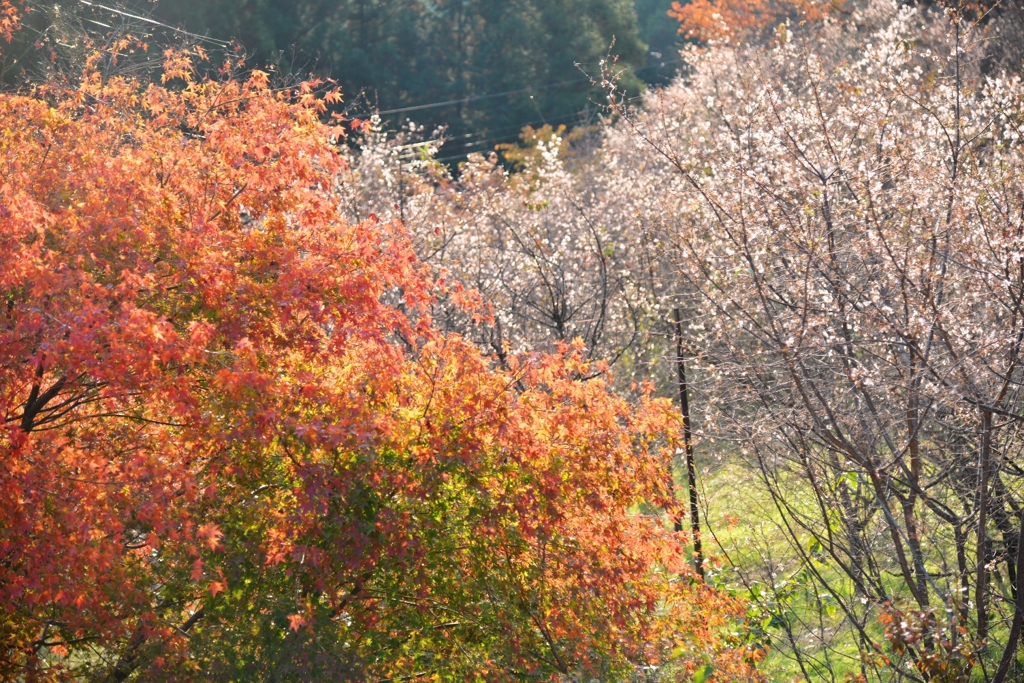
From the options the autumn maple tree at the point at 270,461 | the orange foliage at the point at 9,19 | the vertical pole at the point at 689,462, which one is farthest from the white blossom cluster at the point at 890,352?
the orange foliage at the point at 9,19

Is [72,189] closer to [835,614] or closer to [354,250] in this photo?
[354,250]

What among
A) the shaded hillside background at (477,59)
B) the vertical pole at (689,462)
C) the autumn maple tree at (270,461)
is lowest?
the autumn maple tree at (270,461)

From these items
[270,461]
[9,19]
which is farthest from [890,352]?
[9,19]

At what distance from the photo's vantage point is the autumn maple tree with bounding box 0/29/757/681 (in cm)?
585

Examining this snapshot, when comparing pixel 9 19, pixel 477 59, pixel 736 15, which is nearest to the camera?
pixel 9 19

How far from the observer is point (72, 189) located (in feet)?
22.5

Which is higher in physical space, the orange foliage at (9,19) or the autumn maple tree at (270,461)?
the orange foliage at (9,19)

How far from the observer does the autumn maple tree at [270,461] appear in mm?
5852

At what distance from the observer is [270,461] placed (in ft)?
20.7

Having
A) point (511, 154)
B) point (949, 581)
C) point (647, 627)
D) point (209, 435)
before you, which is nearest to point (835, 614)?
point (949, 581)

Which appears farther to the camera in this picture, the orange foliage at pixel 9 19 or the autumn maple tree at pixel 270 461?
the orange foliage at pixel 9 19

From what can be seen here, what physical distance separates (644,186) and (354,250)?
12.8m

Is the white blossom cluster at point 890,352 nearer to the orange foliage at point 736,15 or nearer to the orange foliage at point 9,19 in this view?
the orange foliage at point 9,19

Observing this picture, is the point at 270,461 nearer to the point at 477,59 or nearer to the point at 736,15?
the point at 736,15
